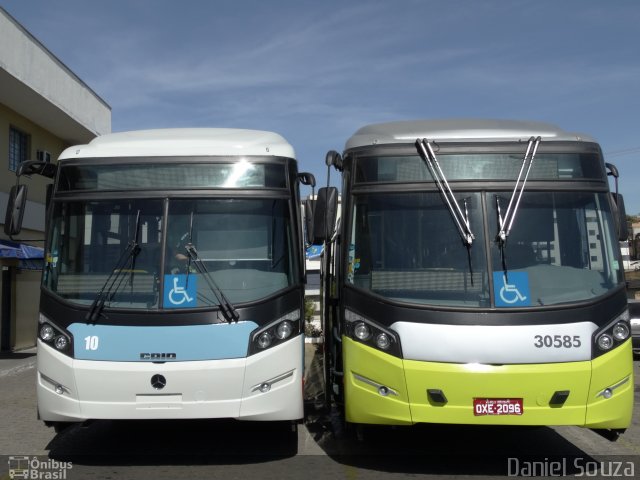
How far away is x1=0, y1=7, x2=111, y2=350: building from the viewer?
48.2 ft

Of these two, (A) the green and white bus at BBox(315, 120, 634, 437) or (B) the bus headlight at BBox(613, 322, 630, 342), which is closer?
(A) the green and white bus at BBox(315, 120, 634, 437)

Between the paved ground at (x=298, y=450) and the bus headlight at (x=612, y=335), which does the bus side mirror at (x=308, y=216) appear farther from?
the bus headlight at (x=612, y=335)

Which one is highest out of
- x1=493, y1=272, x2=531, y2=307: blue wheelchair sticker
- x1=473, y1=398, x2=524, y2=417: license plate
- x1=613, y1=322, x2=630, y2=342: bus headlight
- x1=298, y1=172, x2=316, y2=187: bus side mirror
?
x1=298, y1=172, x2=316, y2=187: bus side mirror

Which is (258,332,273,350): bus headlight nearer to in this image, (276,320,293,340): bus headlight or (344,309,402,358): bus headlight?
(276,320,293,340): bus headlight

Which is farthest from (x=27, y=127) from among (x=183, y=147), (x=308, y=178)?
(x=308, y=178)

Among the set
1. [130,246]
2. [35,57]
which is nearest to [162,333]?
[130,246]

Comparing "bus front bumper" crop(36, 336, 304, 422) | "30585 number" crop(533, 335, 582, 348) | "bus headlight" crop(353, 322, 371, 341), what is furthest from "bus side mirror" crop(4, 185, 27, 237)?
"30585 number" crop(533, 335, 582, 348)

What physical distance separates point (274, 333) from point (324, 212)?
1219mm

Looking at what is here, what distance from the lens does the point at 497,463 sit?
21.2 feet

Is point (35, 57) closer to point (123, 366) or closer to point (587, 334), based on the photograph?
point (123, 366)

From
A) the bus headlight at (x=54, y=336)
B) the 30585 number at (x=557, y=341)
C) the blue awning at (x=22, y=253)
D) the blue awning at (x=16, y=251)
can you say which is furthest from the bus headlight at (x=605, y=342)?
the blue awning at (x=16, y=251)

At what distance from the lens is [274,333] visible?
20.4 ft

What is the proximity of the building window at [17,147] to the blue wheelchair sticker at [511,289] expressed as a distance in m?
13.9

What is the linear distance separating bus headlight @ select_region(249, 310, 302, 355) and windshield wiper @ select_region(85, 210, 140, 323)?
131 centimetres
